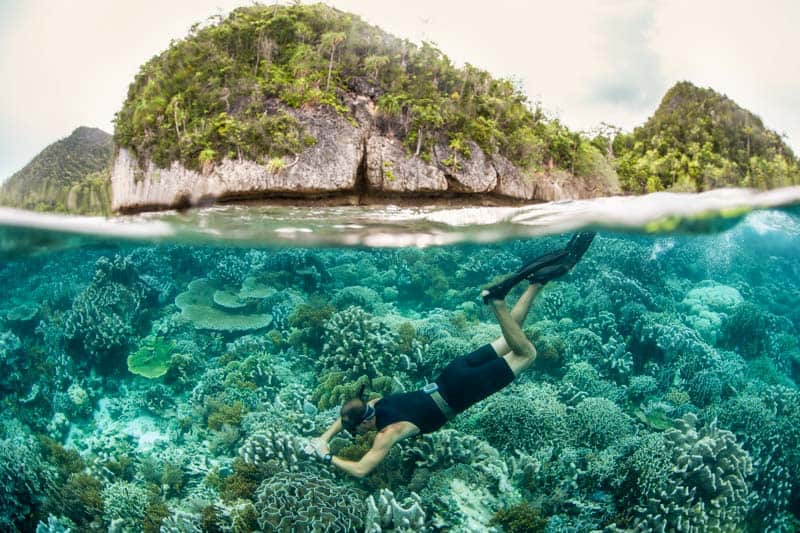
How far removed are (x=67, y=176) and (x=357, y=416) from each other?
531 centimetres

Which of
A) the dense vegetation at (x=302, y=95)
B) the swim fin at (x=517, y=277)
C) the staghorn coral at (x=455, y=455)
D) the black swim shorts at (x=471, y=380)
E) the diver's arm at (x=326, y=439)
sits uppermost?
the dense vegetation at (x=302, y=95)

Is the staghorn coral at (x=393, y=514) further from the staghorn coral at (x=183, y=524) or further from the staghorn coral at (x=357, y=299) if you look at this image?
the staghorn coral at (x=357, y=299)

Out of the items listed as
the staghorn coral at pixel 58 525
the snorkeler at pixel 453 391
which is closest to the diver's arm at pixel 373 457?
the snorkeler at pixel 453 391

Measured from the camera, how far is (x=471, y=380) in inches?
229

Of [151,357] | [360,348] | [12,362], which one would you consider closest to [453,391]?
[360,348]

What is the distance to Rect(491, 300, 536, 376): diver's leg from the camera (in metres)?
5.99

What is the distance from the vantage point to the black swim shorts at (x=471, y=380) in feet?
19.0

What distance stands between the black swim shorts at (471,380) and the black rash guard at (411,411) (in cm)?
20

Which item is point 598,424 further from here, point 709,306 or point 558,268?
point 709,306

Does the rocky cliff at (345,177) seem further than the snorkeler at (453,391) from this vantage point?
Yes

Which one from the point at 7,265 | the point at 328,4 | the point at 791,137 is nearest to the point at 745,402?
the point at 791,137

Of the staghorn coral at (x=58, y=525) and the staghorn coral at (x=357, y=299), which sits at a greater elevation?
the staghorn coral at (x=357, y=299)

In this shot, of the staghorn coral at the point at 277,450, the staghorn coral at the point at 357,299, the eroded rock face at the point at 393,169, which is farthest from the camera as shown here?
the eroded rock face at the point at 393,169

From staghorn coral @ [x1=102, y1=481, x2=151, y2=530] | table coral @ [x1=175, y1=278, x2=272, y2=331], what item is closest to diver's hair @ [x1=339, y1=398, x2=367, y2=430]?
table coral @ [x1=175, y1=278, x2=272, y2=331]
